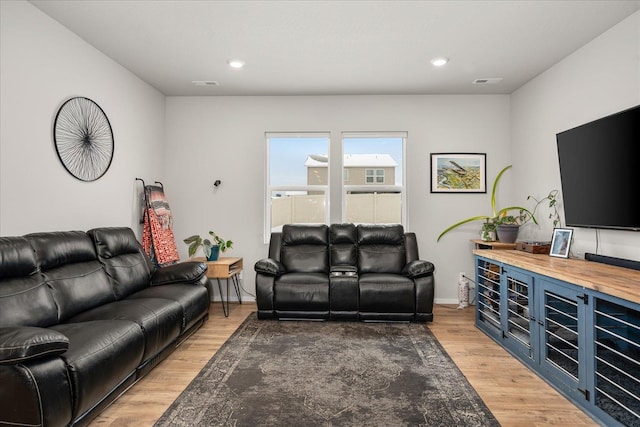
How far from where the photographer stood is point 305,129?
4.66 meters

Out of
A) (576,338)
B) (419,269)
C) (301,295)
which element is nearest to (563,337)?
(576,338)

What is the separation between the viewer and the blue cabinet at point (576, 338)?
1979 mm

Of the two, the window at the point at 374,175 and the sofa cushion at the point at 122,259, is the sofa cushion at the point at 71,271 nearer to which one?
the sofa cushion at the point at 122,259

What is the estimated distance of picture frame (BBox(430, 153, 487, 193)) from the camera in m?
4.56

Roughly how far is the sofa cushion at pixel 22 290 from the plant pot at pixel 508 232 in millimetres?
4086

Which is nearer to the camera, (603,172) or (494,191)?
(603,172)

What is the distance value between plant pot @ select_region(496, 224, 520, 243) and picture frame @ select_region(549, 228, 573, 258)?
0.63 m

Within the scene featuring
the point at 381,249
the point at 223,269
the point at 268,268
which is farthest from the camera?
the point at 381,249

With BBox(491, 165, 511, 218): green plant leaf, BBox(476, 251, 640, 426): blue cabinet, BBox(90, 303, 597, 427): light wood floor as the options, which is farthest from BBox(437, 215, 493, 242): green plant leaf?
BBox(90, 303, 597, 427): light wood floor

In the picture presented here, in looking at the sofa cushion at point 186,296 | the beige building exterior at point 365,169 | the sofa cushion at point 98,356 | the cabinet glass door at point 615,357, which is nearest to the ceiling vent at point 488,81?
the beige building exterior at point 365,169

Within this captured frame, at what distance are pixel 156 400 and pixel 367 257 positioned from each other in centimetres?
264

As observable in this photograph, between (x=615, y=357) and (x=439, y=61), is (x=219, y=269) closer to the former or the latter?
(x=439, y=61)

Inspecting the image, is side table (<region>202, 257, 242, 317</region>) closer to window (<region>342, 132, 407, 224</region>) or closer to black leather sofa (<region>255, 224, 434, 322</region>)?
black leather sofa (<region>255, 224, 434, 322</region>)

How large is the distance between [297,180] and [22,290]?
3158 mm
